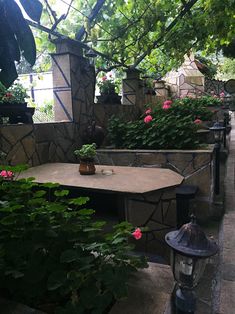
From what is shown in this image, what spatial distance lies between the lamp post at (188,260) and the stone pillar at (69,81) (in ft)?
10.5

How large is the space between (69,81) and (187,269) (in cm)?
343

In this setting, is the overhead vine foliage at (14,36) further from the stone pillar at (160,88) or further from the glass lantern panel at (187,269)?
the stone pillar at (160,88)

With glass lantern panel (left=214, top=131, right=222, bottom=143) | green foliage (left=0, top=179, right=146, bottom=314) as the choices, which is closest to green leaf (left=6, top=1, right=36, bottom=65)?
green foliage (left=0, top=179, right=146, bottom=314)

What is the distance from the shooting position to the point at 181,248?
1181 mm

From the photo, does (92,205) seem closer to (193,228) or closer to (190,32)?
(193,228)

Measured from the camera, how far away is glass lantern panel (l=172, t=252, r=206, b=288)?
1160 millimetres

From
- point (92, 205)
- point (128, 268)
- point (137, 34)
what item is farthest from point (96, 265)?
point (137, 34)

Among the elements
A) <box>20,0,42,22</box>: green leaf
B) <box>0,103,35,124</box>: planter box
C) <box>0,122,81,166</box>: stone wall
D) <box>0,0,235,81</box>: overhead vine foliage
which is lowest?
<box>0,122,81,166</box>: stone wall

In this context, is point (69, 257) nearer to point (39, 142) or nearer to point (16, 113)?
point (16, 113)

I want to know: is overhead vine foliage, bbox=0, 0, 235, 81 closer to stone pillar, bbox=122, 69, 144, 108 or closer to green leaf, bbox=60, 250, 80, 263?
stone pillar, bbox=122, 69, 144, 108

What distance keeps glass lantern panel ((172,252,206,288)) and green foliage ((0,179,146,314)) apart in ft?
0.48

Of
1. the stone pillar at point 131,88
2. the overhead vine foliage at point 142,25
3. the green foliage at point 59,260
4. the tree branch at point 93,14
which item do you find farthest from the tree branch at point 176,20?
the green foliage at point 59,260

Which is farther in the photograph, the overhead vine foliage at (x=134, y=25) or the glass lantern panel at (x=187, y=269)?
the overhead vine foliage at (x=134, y=25)

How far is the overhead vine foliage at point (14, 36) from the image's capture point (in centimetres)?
75
